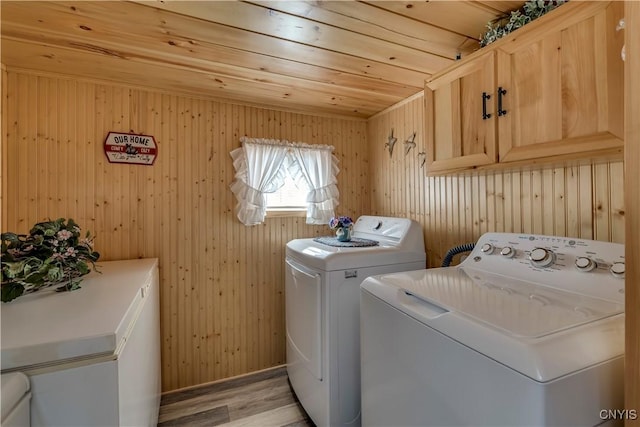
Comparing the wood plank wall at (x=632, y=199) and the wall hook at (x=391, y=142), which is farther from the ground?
the wall hook at (x=391, y=142)

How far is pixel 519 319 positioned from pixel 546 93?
2.70ft

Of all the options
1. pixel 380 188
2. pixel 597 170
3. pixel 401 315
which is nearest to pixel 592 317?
pixel 401 315

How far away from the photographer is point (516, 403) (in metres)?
0.59

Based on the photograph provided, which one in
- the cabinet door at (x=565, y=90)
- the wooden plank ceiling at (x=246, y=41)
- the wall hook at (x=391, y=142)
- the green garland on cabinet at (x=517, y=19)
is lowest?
the cabinet door at (x=565, y=90)

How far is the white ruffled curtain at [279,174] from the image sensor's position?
2115 mm

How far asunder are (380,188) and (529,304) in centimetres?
173

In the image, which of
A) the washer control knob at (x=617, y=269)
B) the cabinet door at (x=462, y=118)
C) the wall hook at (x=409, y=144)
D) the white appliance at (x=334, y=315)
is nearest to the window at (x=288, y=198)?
the white appliance at (x=334, y=315)

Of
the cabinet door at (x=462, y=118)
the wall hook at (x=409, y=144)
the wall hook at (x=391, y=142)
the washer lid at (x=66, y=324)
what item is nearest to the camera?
the washer lid at (x=66, y=324)

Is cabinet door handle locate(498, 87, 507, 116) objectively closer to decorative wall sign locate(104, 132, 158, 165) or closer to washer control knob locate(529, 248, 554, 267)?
washer control knob locate(529, 248, 554, 267)

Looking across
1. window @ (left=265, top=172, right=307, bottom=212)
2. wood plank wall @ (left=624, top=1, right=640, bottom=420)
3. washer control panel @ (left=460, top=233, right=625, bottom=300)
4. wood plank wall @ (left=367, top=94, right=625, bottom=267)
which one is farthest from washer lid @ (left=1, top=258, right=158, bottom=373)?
wood plank wall @ (left=367, top=94, right=625, bottom=267)

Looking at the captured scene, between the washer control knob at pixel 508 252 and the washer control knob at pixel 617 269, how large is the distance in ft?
1.02

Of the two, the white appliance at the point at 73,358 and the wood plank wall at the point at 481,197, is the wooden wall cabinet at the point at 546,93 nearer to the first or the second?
the wood plank wall at the point at 481,197

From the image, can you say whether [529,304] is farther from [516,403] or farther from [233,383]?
[233,383]

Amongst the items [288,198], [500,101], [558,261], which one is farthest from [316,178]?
[558,261]
